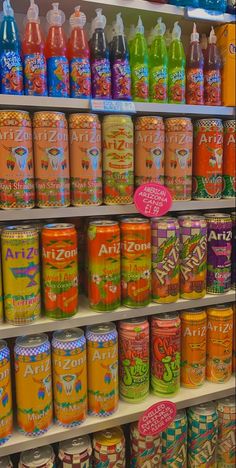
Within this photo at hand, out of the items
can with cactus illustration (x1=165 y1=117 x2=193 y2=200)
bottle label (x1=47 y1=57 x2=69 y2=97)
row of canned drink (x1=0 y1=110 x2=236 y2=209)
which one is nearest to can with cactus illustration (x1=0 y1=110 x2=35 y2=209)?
row of canned drink (x1=0 y1=110 x2=236 y2=209)

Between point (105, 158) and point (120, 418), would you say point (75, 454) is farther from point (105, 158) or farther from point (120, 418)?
point (105, 158)

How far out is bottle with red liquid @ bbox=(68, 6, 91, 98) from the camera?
125 centimetres

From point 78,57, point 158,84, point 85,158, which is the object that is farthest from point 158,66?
point 85,158

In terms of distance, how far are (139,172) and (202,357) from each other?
710 mm

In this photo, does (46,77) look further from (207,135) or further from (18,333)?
(18,333)

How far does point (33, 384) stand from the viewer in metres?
1.24

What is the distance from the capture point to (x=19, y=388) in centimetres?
126

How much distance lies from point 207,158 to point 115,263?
50 cm

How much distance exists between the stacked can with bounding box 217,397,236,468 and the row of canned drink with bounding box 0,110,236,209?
0.79m

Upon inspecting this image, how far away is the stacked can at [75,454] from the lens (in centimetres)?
130

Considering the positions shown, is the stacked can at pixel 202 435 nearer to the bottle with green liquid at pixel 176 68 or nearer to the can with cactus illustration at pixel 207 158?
the can with cactus illustration at pixel 207 158

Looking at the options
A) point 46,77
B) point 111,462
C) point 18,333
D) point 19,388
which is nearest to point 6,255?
point 18,333

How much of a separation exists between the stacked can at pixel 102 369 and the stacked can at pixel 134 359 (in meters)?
0.06

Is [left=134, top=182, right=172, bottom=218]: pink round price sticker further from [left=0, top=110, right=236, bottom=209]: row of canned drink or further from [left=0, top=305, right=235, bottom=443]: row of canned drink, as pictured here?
[left=0, top=305, right=235, bottom=443]: row of canned drink
